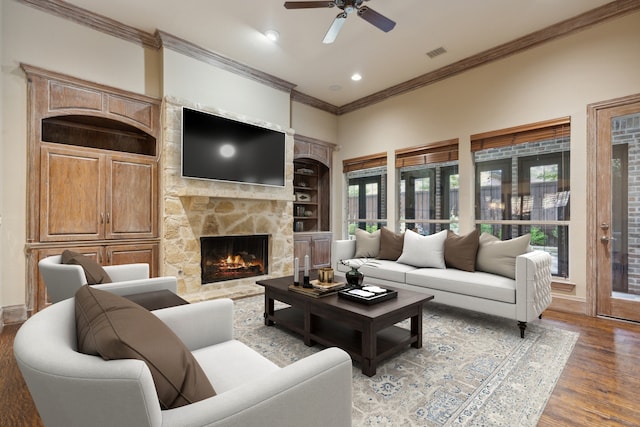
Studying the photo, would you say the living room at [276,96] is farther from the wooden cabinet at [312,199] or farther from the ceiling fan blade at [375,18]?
the ceiling fan blade at [375,18]

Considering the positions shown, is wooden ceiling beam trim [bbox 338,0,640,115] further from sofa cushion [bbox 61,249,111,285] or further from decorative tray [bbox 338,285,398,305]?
sofa cushion [bbox 61,249,111,285]

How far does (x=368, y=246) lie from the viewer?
15.0 feet

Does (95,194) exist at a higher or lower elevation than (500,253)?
higher

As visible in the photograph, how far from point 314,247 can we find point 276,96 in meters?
2.79

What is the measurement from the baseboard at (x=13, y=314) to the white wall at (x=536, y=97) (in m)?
4.98

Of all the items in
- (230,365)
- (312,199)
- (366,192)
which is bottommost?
(230,365)

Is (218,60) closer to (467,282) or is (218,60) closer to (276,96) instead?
(276,96)

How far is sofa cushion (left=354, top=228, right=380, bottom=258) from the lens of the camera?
179 inches

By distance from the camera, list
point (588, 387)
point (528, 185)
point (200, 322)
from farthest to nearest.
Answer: point (528, 185) < point (588, 387) < point (200, 322)

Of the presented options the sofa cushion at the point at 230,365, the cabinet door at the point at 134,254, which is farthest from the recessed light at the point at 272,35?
the sofa cushion at the point at 230,365

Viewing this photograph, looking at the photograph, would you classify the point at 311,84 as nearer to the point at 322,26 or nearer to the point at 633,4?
the point at 322,26

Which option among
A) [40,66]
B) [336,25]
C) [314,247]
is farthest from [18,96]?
[314,247]

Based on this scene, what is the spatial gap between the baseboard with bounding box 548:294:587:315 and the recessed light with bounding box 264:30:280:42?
458cm

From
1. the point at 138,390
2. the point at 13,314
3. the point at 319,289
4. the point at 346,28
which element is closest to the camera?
the point at 138,390
